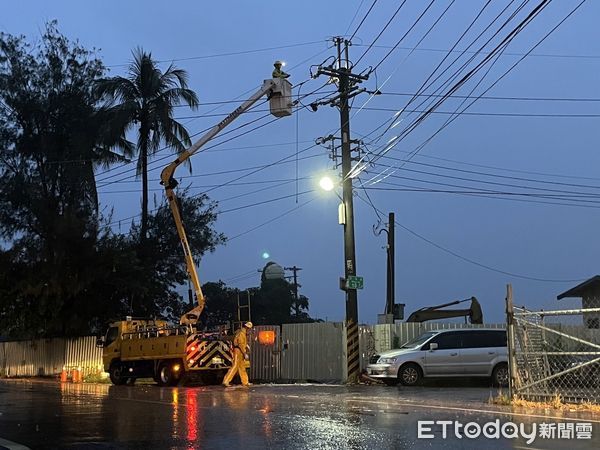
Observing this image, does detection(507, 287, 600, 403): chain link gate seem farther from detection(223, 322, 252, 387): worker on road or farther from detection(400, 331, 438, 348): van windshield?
detection(223, 322, 252, 387): worker on road

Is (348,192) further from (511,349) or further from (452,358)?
(511,349)

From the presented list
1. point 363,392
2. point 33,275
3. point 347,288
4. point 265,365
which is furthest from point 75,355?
point 363,392

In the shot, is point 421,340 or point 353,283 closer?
point 421,340

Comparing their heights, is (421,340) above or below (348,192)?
below

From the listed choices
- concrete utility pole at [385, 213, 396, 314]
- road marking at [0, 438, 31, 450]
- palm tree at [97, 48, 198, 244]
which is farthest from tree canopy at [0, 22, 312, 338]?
road marking at [0, 438, 31, 450]

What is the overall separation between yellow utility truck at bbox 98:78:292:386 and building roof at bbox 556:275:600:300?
17304mm

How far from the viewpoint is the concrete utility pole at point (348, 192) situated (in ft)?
71.1

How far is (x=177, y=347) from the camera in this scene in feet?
70.0

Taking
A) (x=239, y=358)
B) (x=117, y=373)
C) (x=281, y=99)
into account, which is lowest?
(x=117, y=373)

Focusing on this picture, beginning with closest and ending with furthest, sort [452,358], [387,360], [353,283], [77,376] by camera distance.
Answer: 1. [452,358]
2. [387,360]
3. [353,283]
4. [77,376]

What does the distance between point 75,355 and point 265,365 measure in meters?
11.9

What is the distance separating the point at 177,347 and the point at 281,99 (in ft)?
28.4

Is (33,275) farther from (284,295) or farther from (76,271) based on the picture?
(284,295)

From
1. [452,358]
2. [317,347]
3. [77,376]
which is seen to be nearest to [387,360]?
[452,358]
